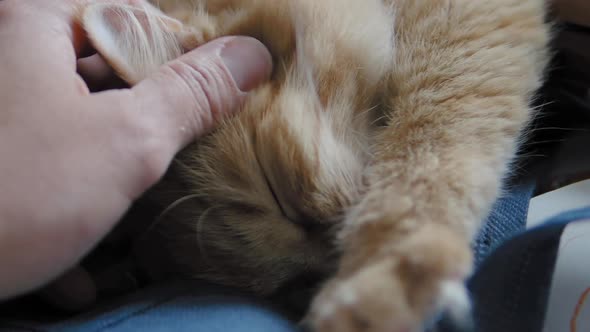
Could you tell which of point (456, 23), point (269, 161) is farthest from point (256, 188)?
point (456, 23)

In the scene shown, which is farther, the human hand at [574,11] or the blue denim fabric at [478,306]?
the human hand at [574,11]

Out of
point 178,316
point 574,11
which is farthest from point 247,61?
point 574,11

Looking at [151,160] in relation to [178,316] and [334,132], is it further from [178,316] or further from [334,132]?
[334,132]

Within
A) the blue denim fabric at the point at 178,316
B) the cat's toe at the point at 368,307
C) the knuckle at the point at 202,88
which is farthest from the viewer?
the knuckle at the point at 202,88

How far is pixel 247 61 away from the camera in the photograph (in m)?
0.99

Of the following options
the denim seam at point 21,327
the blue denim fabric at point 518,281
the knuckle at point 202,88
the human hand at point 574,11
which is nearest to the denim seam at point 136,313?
the denim seam at point 21,327

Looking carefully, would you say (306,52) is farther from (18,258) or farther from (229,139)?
(18,258)

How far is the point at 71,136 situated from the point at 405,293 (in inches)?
24.2

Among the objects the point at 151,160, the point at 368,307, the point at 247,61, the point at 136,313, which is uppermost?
the point at 247,61

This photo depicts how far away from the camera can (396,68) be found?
1.14m

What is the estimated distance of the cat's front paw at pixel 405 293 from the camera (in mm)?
719

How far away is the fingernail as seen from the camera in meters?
0.98

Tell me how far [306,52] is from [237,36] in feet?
0.51

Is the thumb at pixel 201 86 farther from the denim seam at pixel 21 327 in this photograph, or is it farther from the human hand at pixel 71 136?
the denim seam at pixel 21 327
